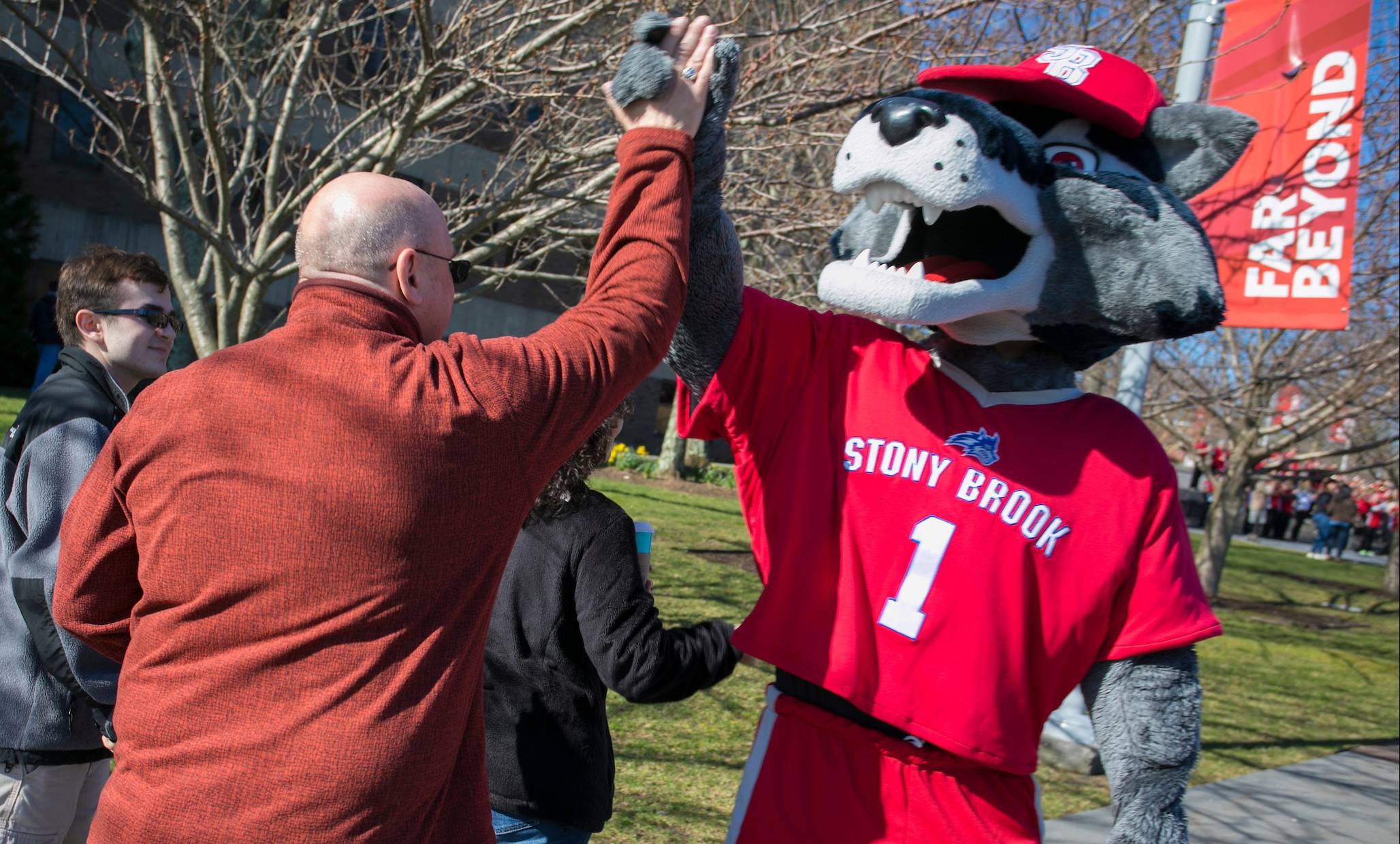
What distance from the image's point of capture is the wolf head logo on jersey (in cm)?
201

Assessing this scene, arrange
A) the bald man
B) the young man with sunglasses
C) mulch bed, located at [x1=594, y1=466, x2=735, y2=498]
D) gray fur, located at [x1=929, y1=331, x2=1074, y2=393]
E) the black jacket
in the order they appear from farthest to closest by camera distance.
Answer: mulch bed, located at [x1=594, y1=466, x2=735, y2=498], the young man with sunglasses, the black jacket, gray fur, located at [x1=929, y1=331, x2=1074, y2=393], the bald man

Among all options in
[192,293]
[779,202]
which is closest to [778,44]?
[779,202]

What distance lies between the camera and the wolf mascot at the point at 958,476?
1935mm

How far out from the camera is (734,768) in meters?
4.87

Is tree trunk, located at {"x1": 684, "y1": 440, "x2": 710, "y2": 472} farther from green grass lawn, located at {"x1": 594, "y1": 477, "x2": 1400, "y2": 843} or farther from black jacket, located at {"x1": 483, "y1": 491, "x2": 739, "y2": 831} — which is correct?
black jacket, located at {"x1": 483, "y1": 491, "x2": 739, "y2": 831}

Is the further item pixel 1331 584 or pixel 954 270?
pixel 1331 584

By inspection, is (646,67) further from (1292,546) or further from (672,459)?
(1292,546)

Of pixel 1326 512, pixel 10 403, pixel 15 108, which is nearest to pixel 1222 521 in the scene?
pixel 10 403

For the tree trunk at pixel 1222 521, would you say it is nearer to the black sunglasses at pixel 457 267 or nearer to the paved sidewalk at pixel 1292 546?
the black sunglasses at pixel 457 267

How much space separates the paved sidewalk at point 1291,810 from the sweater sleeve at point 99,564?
385 centimetres

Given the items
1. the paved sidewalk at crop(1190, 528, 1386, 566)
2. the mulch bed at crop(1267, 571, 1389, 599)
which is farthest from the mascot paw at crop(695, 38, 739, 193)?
the paved sidewalk at crop(1190, 528, 1386, 566)

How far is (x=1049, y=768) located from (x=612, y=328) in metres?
4.87

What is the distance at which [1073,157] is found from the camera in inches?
86.0

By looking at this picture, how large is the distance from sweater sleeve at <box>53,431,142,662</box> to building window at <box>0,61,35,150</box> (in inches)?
688
